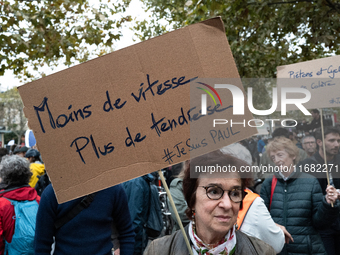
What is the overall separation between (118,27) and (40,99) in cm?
699

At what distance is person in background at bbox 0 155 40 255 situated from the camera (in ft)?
11.3

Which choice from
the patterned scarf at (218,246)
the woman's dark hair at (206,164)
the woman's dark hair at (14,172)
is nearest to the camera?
the patterned scarf at (218,246)

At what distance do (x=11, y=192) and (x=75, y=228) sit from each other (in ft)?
4.33

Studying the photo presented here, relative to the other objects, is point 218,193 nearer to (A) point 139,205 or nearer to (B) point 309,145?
(A) point 139,205

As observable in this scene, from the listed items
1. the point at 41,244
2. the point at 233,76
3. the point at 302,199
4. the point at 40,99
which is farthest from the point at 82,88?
the point at 302,199

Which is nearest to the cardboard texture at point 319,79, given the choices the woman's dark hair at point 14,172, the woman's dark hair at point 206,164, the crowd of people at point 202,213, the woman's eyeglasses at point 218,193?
the crowd of people at point 202,213

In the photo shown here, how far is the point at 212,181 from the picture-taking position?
201cm

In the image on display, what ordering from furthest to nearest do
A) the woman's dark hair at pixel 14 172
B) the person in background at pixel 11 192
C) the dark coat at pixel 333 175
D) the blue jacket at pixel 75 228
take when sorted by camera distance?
the dark coat at pixel 333 175 → the woman's dark hair at pixel 14 172 → the person in background at pixel 11 192 → the blue jacket at pixel 75 228

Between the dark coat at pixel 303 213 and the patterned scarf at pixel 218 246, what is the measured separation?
5.49ft

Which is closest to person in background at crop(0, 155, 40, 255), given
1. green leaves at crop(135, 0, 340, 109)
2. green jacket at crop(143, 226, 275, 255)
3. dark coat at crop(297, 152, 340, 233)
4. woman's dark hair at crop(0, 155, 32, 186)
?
woman's dark hair at crop(0, 155, 32, 186)

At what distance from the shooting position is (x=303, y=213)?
3.39 meters

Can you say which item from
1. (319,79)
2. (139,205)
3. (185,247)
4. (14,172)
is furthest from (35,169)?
(185,247)

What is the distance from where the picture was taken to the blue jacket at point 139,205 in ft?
14.5

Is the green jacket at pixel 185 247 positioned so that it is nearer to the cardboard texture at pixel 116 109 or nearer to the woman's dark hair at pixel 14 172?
the cardboard texture at pixel 116 109
